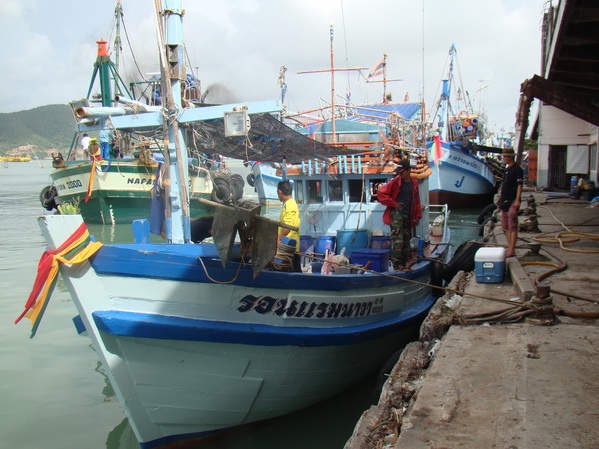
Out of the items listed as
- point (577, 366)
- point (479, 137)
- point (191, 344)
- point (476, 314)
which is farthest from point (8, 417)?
point (479, 137)

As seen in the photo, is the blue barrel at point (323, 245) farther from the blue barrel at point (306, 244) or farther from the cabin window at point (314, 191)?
the cabin window at point (314, 191)

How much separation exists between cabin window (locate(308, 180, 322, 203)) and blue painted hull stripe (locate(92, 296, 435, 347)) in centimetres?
328

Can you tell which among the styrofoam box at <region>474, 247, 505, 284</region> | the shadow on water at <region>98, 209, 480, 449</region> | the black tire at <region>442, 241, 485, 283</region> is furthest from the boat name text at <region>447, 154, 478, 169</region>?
the styrofoam box at <region>474, 247, 505, 284</region>

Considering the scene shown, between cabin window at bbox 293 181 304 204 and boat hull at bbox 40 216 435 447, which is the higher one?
cabin window at bbox 293 181 304 204

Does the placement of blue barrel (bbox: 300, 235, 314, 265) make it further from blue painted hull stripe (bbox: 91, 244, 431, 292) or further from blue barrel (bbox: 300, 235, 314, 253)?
blue painted hull stripe (bbox: 91, 244, 431, 292)

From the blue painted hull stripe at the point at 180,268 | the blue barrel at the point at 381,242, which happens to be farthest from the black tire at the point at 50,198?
the blue painted hull stripe at the point at 180,268

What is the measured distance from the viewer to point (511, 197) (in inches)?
283

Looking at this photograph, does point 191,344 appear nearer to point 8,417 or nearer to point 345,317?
point 345,317

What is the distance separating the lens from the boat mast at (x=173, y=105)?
242 inches

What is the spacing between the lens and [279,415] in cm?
586

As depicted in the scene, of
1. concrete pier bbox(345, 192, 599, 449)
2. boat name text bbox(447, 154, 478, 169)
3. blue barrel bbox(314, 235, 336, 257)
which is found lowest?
concrete pier bbox(345, 192, 599, 449)

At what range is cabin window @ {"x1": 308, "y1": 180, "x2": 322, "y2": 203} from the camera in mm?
8836

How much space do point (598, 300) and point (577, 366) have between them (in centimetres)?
157

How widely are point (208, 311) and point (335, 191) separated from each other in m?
4.27
